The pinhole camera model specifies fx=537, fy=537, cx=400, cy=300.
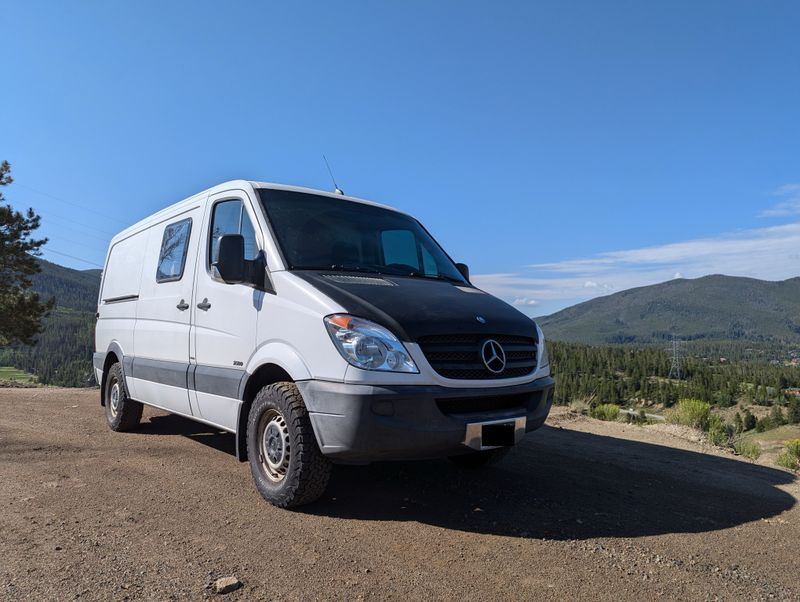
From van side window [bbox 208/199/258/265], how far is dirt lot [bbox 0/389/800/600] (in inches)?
77.0

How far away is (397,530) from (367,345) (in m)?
1.23

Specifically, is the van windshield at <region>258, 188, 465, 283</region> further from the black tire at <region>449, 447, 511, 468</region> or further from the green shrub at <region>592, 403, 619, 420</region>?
the green shrub at <region>592, 403, 619, 420</region>

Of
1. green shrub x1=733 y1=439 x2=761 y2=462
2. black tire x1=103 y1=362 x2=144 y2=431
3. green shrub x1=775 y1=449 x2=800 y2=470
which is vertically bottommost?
green shrub x1=775 y1=449 x2=800 y2=470

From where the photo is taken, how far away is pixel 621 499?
14.5ft

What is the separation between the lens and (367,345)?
3467 mm

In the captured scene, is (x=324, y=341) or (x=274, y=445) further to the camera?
(x=274, y=445)

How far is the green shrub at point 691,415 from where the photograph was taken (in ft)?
32.3

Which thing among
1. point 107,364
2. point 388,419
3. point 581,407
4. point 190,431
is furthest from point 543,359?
point 581,407

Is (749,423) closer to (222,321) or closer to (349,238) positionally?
(349,238)

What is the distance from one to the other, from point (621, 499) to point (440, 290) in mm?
2282

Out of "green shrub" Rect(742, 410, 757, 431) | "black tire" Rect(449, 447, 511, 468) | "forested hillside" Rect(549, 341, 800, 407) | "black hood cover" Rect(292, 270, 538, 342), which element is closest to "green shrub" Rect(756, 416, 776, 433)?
"green shrub" Rect(742, 410, 757, 431)

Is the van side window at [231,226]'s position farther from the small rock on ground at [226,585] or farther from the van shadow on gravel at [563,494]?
the small rock on ground at [226,585]

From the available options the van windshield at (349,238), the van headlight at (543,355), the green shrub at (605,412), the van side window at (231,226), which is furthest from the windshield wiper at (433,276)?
the green shrub at (605,412)

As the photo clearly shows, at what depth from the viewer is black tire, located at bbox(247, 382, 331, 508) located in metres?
3.63
